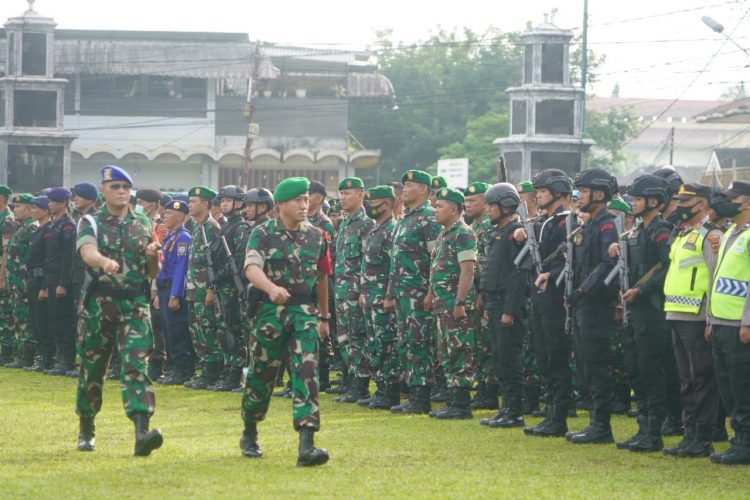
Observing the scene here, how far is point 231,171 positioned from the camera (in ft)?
187

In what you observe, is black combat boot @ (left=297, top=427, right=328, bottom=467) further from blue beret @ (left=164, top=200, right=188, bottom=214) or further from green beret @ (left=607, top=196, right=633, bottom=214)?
blue beret @ (left=164, top=200, right=188, bottom=214)

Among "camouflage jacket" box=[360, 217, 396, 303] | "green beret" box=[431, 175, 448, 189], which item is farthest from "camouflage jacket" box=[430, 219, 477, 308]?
"green beret" box=[431, 175, 448, 189]

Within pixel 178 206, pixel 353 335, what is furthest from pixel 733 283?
pixel 178 206

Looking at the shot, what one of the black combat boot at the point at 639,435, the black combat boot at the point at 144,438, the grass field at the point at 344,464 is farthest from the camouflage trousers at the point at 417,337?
the black combat boot at the point at 144,438

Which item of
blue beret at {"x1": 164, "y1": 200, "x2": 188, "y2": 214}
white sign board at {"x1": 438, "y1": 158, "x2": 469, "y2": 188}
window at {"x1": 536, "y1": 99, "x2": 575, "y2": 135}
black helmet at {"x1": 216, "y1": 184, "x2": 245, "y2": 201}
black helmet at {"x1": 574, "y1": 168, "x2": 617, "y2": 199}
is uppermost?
window at {"x1": 536, "y1": 99, "x2": 575, "y2": 135}

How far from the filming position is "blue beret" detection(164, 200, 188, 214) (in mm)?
17000

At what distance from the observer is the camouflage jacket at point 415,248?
13.6 m

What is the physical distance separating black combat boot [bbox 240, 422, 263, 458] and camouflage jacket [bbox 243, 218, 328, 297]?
45.3 inches

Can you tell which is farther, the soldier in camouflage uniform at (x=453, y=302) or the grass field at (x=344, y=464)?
the soldier in camouflage uniform at (x=453, y=302)

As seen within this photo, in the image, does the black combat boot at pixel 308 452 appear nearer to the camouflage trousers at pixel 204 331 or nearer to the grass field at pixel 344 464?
the grass field at pixel 344 464

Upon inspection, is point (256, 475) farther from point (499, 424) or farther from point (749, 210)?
point (749, 210)

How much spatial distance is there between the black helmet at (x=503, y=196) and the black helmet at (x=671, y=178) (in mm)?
1393

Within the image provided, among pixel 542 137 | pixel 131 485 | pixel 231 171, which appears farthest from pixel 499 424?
pixel 231 171

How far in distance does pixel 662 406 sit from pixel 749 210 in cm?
179
